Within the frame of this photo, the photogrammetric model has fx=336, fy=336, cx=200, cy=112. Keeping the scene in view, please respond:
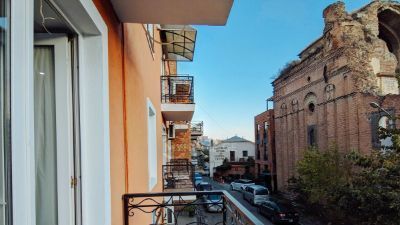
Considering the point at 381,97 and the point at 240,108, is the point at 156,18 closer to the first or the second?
the point at 381,97

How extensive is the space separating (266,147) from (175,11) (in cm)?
2739

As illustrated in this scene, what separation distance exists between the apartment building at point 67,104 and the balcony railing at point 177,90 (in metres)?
6.23

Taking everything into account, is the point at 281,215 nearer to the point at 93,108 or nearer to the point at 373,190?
the point at 373,190

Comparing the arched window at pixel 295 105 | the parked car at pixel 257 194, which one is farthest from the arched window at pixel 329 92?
the parked car at pixel 257 194

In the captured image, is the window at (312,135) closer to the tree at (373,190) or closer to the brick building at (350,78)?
the brick building at (350,78)

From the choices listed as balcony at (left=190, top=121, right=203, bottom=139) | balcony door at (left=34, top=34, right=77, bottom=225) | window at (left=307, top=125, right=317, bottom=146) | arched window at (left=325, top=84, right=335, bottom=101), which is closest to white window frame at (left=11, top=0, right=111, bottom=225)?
balcony door at (left=34, top=34, right=77, bottom=225)

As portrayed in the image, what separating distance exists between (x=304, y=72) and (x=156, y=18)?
18828mm

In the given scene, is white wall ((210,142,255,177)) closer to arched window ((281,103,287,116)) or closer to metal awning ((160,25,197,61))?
arched window ((281,103,287,116))

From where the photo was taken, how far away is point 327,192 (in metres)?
14.8

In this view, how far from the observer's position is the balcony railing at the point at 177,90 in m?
9.40

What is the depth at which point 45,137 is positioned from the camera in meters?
1.89

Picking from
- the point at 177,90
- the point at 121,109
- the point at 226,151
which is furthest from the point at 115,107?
the point at 226,151

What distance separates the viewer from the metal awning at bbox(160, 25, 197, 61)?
8523 millimetres

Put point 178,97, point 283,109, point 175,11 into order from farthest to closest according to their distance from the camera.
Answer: point 283,109 → point 178,97 → point 175,11
